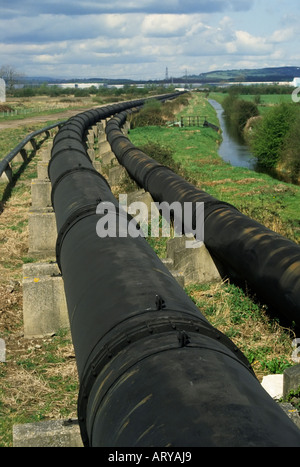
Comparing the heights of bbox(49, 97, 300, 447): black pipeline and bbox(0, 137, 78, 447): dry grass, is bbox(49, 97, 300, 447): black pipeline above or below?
above

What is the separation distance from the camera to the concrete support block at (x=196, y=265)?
1020 centimetres

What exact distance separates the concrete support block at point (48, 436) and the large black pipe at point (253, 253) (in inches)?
153

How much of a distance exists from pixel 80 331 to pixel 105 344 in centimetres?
77

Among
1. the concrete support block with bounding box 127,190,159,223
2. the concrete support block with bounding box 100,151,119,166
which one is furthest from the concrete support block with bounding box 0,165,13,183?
the concrete support block with bounding box 127,190,159,223

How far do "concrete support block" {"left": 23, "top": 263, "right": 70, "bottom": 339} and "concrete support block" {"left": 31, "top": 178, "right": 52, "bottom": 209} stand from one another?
583cm

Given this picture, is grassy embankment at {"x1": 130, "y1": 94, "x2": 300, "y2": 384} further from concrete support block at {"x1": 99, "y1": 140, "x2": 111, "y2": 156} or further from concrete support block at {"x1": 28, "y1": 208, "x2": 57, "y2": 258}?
concrete support block at {"x1": 99, "y1": 140, "x2": 111, "y2": 156}

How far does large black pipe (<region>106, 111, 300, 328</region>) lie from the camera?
756 cm

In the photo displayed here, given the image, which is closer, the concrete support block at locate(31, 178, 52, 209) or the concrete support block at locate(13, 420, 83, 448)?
the concrete support block at locate(13, 420, 83, 448)

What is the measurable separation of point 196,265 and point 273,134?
26.1 m

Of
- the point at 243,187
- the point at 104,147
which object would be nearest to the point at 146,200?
the point at 243,187

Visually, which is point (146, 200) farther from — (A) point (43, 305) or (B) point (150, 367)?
(B) point (150, 367)

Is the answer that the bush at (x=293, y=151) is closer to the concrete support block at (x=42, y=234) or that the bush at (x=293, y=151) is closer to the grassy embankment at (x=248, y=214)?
the grassy embankment at (x=248, y=214)

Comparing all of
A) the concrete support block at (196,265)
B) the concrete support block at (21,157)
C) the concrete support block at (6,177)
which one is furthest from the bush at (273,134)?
the concrete support block at (196,265)

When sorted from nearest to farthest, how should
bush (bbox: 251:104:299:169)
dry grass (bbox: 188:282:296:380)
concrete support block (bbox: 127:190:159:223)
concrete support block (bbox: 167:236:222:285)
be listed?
dry grass (bbox: 188:282:296:380) → concrete support block (bbox: 167:236:222:285) → concrete support block (bbox: 127:190:159:223) → bush (bbox: 251:104:299:169)
